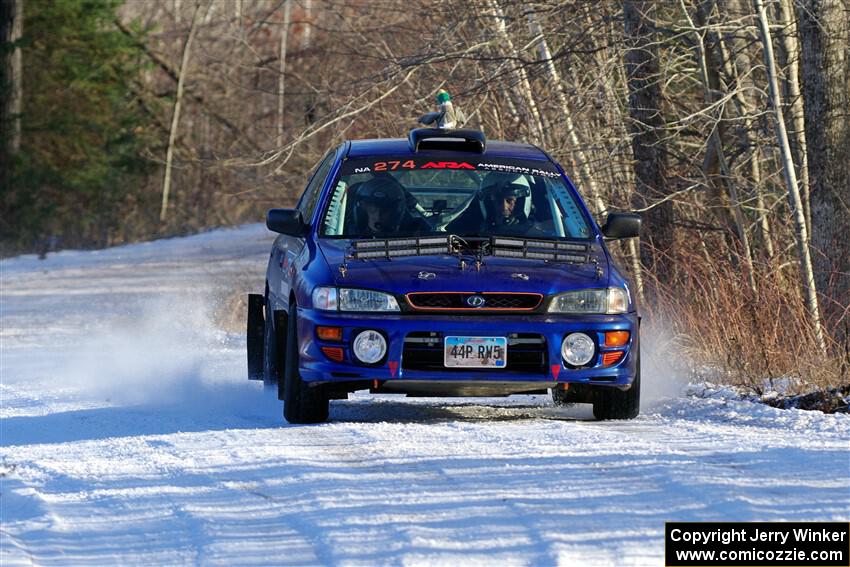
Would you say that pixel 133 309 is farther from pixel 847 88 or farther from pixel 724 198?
pixel 847 88

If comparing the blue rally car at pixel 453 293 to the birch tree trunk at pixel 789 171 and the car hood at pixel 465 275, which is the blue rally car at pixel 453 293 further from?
the birch tree trunk at pixel 789 171

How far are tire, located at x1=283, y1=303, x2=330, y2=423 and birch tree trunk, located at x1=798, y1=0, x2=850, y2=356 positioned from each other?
6281 mm

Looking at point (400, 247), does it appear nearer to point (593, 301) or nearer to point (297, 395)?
point (297, 395)

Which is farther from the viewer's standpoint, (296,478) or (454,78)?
(454,78)

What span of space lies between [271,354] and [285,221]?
116 centimetres

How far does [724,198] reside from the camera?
1644 centimetres

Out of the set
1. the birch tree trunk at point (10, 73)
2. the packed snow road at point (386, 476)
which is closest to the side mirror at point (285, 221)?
the packed snow road at point (386, 476)

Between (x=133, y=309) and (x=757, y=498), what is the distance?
16.8 meters

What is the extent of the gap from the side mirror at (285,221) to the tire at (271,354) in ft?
2.11

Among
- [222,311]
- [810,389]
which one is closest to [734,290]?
[810,389]

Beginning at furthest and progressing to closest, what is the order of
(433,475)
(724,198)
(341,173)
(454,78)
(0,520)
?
(454,78)
(724,198)
(341,173)
(433,475)
(0,520)

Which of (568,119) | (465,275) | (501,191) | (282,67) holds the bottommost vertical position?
(465,275)

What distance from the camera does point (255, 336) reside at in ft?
37.0

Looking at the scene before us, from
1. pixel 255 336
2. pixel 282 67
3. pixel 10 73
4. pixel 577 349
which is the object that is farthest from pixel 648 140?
pixel 10 73
